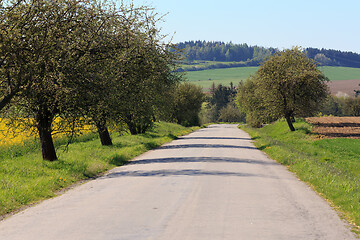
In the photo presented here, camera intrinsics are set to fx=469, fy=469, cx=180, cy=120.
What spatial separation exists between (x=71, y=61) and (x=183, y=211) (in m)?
8.28

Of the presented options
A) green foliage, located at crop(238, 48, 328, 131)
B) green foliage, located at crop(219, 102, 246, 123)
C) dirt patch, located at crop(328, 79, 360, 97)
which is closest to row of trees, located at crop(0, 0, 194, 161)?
green foliage, located at crop(238, 48, 328, 131)

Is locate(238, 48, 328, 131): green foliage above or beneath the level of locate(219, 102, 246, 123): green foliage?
above

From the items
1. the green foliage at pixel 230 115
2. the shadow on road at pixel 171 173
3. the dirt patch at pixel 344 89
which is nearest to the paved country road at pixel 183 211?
the shadow on road at pixel 171 173

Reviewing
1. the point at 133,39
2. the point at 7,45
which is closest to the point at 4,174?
the point at 7,45

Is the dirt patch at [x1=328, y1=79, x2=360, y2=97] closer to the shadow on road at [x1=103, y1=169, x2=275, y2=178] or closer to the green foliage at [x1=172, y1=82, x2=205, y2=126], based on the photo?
the green foliage at [x1=172, y1=82, x2=205, y2=126]

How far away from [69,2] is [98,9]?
1.80 m

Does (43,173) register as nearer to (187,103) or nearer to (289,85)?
(289,85)

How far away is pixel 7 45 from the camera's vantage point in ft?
40.4

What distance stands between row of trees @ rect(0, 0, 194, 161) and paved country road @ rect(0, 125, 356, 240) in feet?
10.7

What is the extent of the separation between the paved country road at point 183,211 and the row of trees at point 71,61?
325cm

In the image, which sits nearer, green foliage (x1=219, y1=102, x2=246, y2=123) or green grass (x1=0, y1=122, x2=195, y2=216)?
green grass (x1=0, y1=122, x2=195, y2=216)

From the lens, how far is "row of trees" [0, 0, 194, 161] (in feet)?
44.1

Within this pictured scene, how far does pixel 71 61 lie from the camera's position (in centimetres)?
1606

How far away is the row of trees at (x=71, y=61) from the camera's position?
13.4 metres
